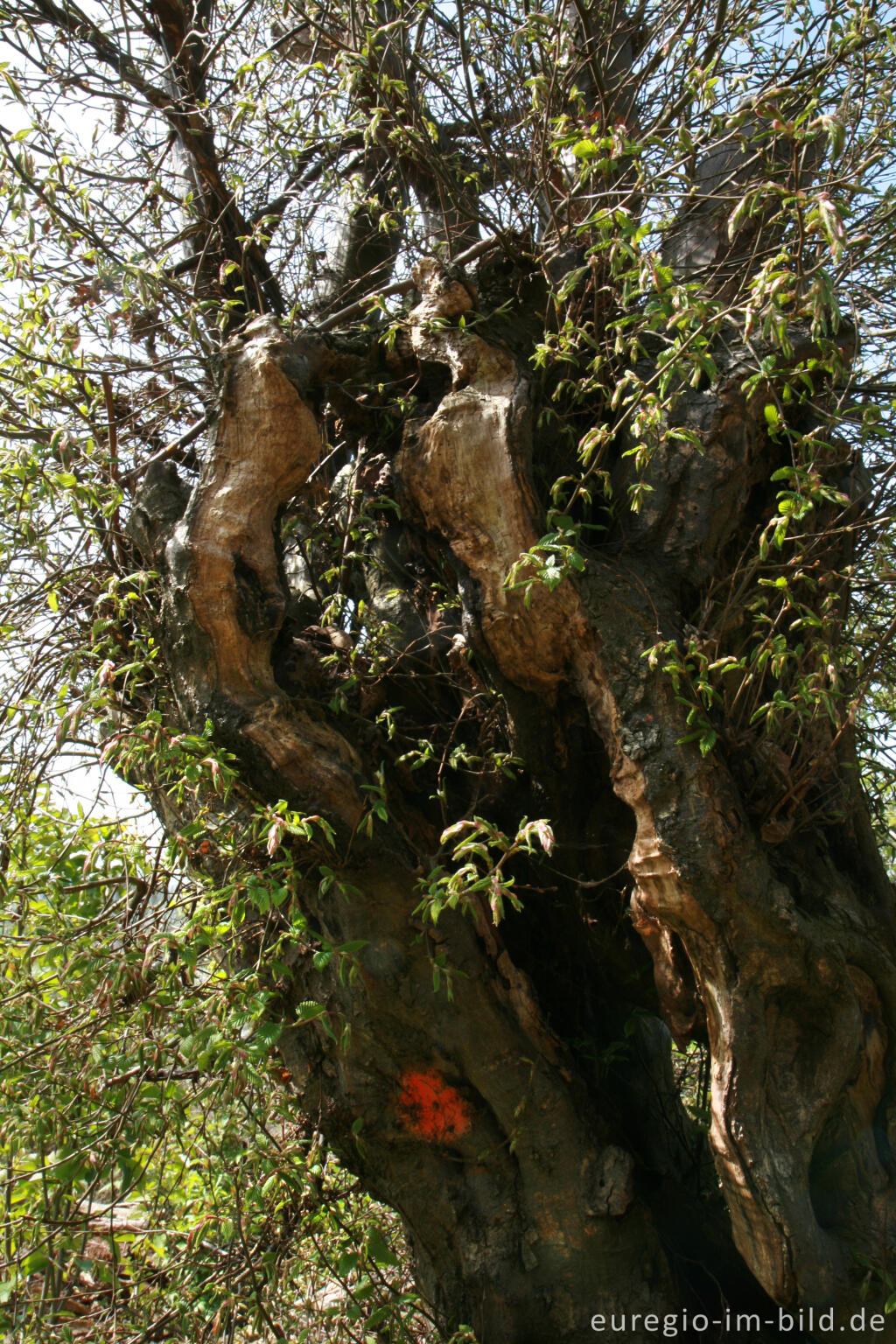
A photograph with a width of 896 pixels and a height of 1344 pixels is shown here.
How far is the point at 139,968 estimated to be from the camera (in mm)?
2477

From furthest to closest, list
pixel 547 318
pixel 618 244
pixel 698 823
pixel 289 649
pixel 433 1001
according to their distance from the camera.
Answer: pixel 547 318 < pixel 289 649 < pixel 433 1001 < pixel 698 823 < pixel 618 244

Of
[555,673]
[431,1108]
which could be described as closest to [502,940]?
[431,1108]

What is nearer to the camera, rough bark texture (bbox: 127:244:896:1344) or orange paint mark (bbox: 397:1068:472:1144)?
rough bark texture (bbox: 127:244:896:1344)

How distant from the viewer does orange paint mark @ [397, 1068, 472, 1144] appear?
3.01 meters

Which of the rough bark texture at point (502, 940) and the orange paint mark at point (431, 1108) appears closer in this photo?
the rough bark texture at point (502, 940)

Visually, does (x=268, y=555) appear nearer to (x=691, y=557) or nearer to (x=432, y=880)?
(x=432, y=880)

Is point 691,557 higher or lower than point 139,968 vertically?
higher

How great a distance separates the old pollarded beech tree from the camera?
2.76 metres

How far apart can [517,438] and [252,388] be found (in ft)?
3.00

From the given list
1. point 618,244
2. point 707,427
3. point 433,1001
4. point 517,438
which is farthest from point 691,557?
point 433,1001

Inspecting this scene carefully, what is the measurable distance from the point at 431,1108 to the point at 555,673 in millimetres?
1502

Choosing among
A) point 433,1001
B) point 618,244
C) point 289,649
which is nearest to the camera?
point 618,244

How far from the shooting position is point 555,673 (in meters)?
3.12

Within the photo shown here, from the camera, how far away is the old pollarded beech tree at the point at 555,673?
2.76 metres
